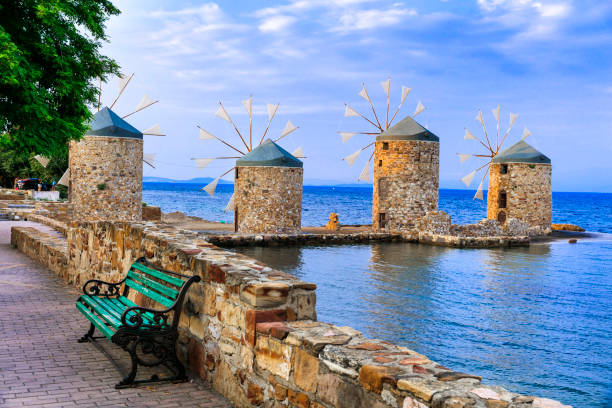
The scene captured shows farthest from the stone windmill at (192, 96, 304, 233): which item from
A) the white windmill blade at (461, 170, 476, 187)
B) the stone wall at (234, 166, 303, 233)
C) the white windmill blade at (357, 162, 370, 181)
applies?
the white windmill blade at (461, 170, 476, 187)

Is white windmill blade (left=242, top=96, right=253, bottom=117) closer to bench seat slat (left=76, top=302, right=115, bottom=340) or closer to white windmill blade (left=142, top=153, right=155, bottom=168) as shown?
white windmill blade (left=142, top=153, right=155, bottom=168)

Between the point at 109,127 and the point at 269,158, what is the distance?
6.44 m

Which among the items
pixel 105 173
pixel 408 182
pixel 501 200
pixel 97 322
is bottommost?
pixel 97 322

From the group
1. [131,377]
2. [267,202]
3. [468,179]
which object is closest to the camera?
[131,377]

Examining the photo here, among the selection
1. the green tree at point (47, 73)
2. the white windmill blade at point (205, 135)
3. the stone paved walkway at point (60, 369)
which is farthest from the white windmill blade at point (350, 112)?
the stone paved walkway at point (60, 369)

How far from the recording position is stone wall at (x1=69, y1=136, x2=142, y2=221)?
2097 centimetres

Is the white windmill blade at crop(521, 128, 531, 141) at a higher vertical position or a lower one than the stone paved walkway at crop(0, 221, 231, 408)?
higher

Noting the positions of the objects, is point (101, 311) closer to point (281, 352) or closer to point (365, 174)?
point (281, 352)

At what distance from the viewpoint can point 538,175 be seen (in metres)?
29.4

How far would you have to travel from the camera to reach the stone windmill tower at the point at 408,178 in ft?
84.5

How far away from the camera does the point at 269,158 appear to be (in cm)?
2278

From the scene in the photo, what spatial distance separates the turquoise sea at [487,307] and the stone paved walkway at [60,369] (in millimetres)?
4793

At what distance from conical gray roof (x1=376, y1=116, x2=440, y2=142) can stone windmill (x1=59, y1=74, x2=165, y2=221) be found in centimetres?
1186

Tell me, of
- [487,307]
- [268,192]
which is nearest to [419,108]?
[268,192]
